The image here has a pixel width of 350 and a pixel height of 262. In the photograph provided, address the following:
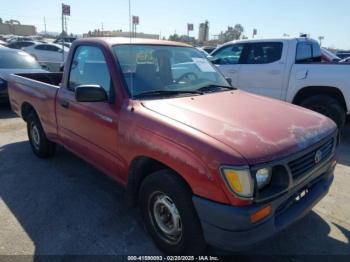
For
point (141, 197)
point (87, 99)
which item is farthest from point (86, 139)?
point (141, 197)

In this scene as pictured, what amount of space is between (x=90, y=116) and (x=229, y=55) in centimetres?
507

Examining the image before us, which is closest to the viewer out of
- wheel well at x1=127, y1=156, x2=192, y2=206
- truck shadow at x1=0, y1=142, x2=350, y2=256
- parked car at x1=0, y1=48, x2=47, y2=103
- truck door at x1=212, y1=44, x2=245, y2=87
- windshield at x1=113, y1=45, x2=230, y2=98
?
wheel well at x1=127, y1=156, x2=192, y2=206

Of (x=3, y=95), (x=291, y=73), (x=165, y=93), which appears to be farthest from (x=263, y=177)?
(x=3, y=95)

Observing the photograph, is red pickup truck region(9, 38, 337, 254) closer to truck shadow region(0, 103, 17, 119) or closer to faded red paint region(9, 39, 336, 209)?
faded red paint region(9, 39, 336, 209)

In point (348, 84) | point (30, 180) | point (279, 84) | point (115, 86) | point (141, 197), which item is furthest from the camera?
point (279, 84)

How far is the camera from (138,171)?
2971mm

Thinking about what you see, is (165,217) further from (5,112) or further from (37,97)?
(5,112)

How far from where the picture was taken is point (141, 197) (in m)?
2.93

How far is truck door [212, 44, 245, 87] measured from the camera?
7414mm

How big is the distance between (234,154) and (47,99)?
3.17 m

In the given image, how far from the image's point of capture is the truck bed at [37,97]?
4.39 metres

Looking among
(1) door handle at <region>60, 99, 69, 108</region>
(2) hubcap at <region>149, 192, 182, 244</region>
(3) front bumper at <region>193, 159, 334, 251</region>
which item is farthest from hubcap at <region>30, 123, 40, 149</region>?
(3) front bumper at <region>193, 159, 334, 251</region>

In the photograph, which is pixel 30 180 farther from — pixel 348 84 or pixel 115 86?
pixel 348 84

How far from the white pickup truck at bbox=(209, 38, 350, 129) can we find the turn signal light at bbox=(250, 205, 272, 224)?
14.3 feet
